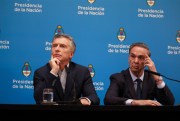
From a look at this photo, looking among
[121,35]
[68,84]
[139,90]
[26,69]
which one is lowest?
[139,90]

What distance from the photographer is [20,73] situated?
5234 mm

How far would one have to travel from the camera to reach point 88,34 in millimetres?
5426

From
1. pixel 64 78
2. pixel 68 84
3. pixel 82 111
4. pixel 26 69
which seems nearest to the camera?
pixel 82 111

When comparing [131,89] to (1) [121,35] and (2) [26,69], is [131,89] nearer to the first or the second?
(1) [121,35]

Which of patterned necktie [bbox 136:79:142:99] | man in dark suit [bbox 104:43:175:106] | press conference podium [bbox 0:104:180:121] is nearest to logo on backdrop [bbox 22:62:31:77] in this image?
man in dark suit [bbox 104:43:175:106]

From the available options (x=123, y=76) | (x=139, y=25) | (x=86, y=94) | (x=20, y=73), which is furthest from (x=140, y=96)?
(x=20, y=73)

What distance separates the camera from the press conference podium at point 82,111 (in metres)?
2.48

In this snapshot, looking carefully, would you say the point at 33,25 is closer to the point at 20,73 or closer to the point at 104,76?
the point at 20,73

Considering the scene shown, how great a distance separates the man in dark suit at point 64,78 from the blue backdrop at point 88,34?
763mm

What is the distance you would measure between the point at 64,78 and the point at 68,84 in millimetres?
135

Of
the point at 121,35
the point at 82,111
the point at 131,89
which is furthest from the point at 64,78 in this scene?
the point at 82,111

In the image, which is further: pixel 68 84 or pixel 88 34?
pixel 88 34

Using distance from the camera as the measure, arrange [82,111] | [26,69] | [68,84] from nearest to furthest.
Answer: [82,111]
[68,84]
[26,69]

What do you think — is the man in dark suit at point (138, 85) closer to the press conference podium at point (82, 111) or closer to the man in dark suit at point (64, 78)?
the man in dark suit at point (64, 78)
